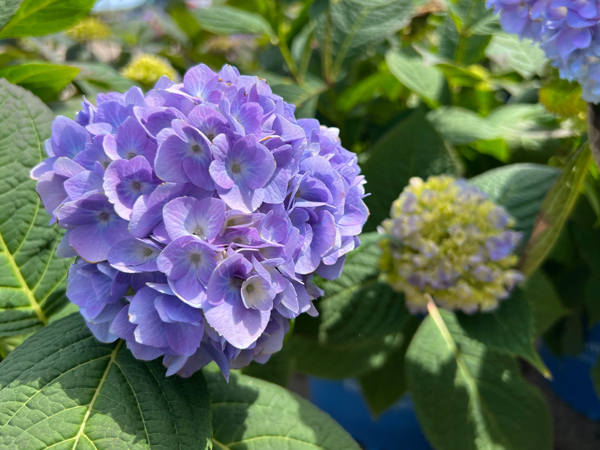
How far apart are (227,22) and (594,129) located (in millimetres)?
646

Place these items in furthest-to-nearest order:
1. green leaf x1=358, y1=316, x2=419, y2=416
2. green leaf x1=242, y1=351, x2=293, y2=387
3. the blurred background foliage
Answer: green leaf x1=358, y1=316, x2=419, y2=416 < green leaf x1=242, y1=351, x2=293, y2=387 < the blurred background foliage

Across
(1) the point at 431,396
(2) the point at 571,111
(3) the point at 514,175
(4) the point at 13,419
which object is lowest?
(1) the point at 431,396

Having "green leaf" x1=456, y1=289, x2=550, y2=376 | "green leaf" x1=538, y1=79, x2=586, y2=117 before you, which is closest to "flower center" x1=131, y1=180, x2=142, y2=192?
"green leaf" x1=456, y1=289, x2=550, y2=376

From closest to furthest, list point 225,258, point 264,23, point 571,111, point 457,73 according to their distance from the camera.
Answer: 1. point 225,258
2. point 571,111
3. point 457,73
4. point 264,23

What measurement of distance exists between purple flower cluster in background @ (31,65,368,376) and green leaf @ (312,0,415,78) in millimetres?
413

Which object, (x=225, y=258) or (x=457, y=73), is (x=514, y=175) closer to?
(x=457, y=73)

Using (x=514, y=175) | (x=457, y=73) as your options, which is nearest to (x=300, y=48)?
(x=457, y=73)

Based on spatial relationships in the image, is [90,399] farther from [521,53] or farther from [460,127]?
[521,53]

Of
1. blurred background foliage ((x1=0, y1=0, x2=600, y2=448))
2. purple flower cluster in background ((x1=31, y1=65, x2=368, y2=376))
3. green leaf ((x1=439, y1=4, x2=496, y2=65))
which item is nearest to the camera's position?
purple flower cluster in background ((x1=31, y1=65, x2=368, y2=376))

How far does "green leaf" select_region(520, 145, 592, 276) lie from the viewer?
0.60 meters

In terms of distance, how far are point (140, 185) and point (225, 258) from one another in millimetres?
91

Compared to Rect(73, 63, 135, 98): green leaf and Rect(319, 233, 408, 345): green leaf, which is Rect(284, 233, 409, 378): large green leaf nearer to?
Rect(319, 233, 408, 345): green leaf

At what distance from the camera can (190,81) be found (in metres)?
0.43

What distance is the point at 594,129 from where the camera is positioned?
549 mm
